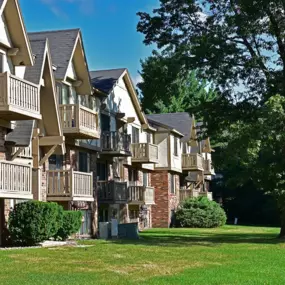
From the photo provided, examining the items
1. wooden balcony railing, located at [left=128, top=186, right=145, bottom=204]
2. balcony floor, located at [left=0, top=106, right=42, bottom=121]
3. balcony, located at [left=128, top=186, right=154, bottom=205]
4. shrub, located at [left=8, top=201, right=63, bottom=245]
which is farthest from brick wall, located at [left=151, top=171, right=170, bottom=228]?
balcony floor, located at [left=0, top=106, right=42, bottom=121]

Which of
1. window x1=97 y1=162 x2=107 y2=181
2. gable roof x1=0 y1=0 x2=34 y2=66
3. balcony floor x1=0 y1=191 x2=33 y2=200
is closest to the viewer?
balcony floor x1=0 y1=191 x2=33 y2=200

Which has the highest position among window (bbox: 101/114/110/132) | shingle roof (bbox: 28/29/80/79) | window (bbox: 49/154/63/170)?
shingle roof (bbox: 28/29/80/79)

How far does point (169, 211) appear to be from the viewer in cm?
5122

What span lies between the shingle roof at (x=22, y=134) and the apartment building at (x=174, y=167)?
947 inches

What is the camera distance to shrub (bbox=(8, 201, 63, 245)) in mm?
23750

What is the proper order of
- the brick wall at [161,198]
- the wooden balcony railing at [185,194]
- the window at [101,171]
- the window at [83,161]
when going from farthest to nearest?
the wooden balcony railing at [185,194] → the brick wall at [161,198] → the window at [101,171] → the window at [83,161]

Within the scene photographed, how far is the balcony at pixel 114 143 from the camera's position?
36688 millimetres

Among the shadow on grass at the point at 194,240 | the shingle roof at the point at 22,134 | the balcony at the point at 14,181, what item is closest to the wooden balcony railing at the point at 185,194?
the shadow on grass at the point at 194,240

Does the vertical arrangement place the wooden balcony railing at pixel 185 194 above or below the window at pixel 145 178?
below

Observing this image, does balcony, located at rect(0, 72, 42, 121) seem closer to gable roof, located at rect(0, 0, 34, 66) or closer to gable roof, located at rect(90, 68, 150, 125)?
gable roof, located at rect(0, 0, 34, 66)

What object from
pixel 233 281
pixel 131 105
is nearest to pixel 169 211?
pixel 131 105

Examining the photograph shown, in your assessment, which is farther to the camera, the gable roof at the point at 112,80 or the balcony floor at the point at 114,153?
the gable roof at the point at 112,80

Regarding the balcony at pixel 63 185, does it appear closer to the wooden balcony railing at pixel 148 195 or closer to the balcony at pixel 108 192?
the balcony at pixel 108 192

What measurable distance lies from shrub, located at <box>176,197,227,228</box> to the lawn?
26735mm
